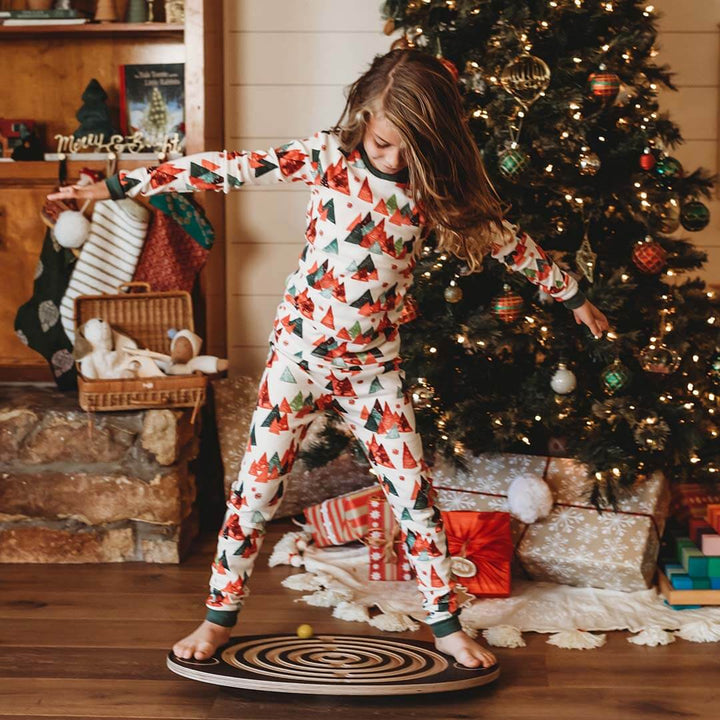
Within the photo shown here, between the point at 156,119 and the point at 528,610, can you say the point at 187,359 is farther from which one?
the point at 528,610

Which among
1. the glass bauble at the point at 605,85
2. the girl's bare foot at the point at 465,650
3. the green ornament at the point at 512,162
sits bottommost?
the girl's bare foot at the point at 465,650

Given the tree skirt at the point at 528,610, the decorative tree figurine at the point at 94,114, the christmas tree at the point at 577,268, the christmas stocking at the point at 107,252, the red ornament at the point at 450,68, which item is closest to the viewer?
the red ornament at the point at 450,68

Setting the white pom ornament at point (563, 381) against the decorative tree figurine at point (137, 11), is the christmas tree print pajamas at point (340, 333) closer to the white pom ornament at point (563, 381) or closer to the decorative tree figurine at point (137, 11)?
the white pom ornament at point (563, 381)

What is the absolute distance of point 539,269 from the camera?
81.6 inches

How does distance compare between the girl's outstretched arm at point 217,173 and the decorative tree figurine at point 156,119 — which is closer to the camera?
the girl's outstretched arm at point 217,173

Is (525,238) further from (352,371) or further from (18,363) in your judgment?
(18,363)

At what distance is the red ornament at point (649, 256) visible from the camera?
8.25 feet

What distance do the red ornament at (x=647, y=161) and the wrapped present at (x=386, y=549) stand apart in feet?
3.53

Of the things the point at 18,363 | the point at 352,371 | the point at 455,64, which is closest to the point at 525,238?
the point at 352,371

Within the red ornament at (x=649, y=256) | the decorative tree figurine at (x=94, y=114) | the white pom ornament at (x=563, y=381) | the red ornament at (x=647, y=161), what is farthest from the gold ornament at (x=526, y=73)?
the decorative tree figurine at (x=94, y=114)

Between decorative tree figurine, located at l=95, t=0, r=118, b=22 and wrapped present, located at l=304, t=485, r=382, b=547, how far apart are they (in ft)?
5.47

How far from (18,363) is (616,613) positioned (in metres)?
2.10

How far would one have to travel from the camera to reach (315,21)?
3.37m

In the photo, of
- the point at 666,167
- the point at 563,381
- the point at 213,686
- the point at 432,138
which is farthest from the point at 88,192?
the point at 666,167
